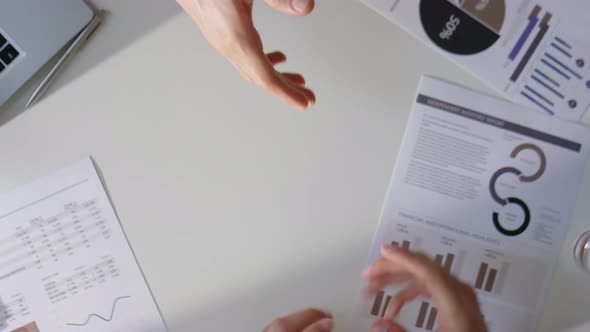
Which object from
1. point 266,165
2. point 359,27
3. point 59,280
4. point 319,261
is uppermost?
point 359,27

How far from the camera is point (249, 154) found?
0.69 m

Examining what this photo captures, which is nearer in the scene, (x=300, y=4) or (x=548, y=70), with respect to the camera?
(x=300, y=4)

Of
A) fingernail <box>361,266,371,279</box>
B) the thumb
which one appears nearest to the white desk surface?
fingernail <box>361,266,371,279</box>

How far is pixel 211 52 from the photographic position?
0.69 meters

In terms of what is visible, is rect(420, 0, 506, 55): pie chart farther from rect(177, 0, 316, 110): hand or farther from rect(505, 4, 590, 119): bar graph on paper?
rect(177, 0, 316, 110): hand

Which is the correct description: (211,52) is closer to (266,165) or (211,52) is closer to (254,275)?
(266,165)

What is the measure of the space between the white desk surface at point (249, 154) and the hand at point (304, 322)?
2cm

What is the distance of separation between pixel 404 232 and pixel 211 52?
0.34m

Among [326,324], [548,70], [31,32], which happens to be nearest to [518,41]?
[548,70]

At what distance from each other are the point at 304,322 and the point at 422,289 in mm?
154

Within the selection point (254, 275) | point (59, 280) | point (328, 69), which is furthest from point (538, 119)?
point (59, 280)

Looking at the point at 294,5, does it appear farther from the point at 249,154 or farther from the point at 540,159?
the point at 540,159

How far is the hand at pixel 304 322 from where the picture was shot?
650 mm

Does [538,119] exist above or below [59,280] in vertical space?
above
